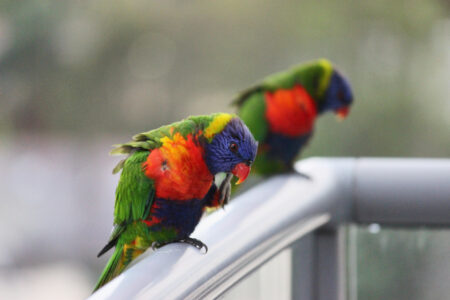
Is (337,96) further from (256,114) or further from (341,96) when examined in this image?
(256,114)

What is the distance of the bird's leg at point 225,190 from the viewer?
2.26ft

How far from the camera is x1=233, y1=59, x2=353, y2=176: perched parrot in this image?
1275 mm

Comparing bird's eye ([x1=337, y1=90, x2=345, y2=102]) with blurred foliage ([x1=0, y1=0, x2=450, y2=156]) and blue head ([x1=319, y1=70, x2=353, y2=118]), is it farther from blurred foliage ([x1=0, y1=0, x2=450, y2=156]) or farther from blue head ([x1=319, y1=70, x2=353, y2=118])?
blurred foliage ([x1=0, y1=0, x2=450, y2=156])

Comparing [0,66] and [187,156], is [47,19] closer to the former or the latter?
[0,66]

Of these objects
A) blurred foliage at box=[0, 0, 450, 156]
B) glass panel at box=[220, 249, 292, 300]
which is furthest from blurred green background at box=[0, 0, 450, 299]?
glass panel at box=[220, 249, 292, 300]

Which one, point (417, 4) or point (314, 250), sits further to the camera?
point (417, 4)

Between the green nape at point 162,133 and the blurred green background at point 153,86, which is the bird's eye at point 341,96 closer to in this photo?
the green nape at point 162,133

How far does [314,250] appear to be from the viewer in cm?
81

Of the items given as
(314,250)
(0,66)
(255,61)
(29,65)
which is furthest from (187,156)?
(255,61)

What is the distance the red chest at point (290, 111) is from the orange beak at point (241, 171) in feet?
2.10

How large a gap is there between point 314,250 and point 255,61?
257cm

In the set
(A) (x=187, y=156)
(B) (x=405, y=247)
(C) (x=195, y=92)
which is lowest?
(B) (x=405, y=247)

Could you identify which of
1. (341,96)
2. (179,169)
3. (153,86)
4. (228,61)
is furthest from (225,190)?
(228,61)

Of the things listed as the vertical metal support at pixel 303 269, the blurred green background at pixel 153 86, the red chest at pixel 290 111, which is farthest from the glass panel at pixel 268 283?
the blurred green background at pixel 153 86
